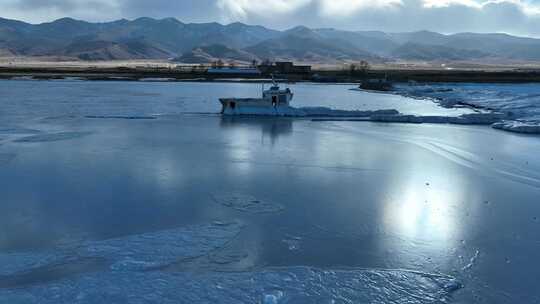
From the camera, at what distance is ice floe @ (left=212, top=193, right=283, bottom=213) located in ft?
20.0

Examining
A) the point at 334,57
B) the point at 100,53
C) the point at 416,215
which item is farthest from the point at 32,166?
the point at 334,57

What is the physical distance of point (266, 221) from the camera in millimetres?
5676

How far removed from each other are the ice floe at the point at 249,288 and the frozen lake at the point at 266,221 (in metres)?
0.02

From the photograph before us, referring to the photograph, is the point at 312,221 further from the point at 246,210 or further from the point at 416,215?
the point at 416,215

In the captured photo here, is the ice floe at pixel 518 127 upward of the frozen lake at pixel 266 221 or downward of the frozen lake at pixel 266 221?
upward

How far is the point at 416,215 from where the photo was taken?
5922mm

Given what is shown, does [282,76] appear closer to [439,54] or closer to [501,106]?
[501,106]

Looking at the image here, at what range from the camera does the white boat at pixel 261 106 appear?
17297 mm

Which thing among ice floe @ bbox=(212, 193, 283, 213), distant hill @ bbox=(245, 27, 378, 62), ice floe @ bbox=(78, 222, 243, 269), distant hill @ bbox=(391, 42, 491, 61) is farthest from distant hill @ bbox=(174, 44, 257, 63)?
ice floe @ bbox=(78, 222, 243, 269)

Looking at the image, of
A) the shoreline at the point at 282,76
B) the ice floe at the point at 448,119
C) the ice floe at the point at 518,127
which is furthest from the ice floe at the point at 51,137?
the shoreline at the point at 282,76

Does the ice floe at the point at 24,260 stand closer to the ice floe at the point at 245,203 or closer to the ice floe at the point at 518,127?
the ice floe at the point at 245,203

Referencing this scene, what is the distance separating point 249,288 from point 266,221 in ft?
5.36

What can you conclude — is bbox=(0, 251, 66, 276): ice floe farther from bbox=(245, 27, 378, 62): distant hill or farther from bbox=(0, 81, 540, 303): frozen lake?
bbox=(245, 27, 378, 62): distant hill

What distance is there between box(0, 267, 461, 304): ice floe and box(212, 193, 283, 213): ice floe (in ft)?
5.64
